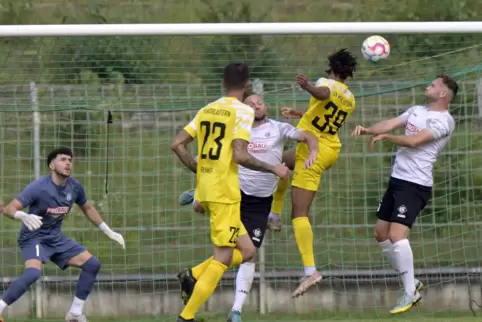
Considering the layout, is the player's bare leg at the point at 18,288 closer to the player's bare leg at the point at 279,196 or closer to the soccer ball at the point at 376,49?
the player's bare leg at the point at 279,196

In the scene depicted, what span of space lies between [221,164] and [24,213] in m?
2.32

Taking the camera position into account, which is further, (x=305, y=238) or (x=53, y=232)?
(x=53, y=232)

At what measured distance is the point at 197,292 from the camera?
8.11m

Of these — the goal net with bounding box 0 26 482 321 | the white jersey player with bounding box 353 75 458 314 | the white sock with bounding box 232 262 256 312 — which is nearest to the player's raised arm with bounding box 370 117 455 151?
the white jersey player with bounding box 353 75 458 314

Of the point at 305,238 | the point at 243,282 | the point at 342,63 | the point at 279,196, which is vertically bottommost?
the point at 243,282

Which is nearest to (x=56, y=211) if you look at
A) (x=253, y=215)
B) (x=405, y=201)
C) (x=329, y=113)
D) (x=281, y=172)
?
(x=253, y=215)

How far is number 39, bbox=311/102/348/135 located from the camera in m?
9.41

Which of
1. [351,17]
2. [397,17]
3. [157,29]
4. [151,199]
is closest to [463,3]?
[397,17]

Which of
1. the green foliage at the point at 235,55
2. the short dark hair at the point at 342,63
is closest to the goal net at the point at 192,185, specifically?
the green foliage at the point at 235,55

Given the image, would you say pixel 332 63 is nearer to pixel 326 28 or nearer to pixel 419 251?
pixel 326 28

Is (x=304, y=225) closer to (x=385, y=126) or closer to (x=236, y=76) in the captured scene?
(x=385, y=126)

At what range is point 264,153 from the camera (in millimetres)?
9531

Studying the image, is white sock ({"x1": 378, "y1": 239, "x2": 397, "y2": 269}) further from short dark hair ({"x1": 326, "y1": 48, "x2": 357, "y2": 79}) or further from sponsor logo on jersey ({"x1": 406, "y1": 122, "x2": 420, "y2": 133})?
short dark hair ({"x1": 326, "y1": 48, "x2": 357, "y2": 79})

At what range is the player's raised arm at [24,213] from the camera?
9383mm
